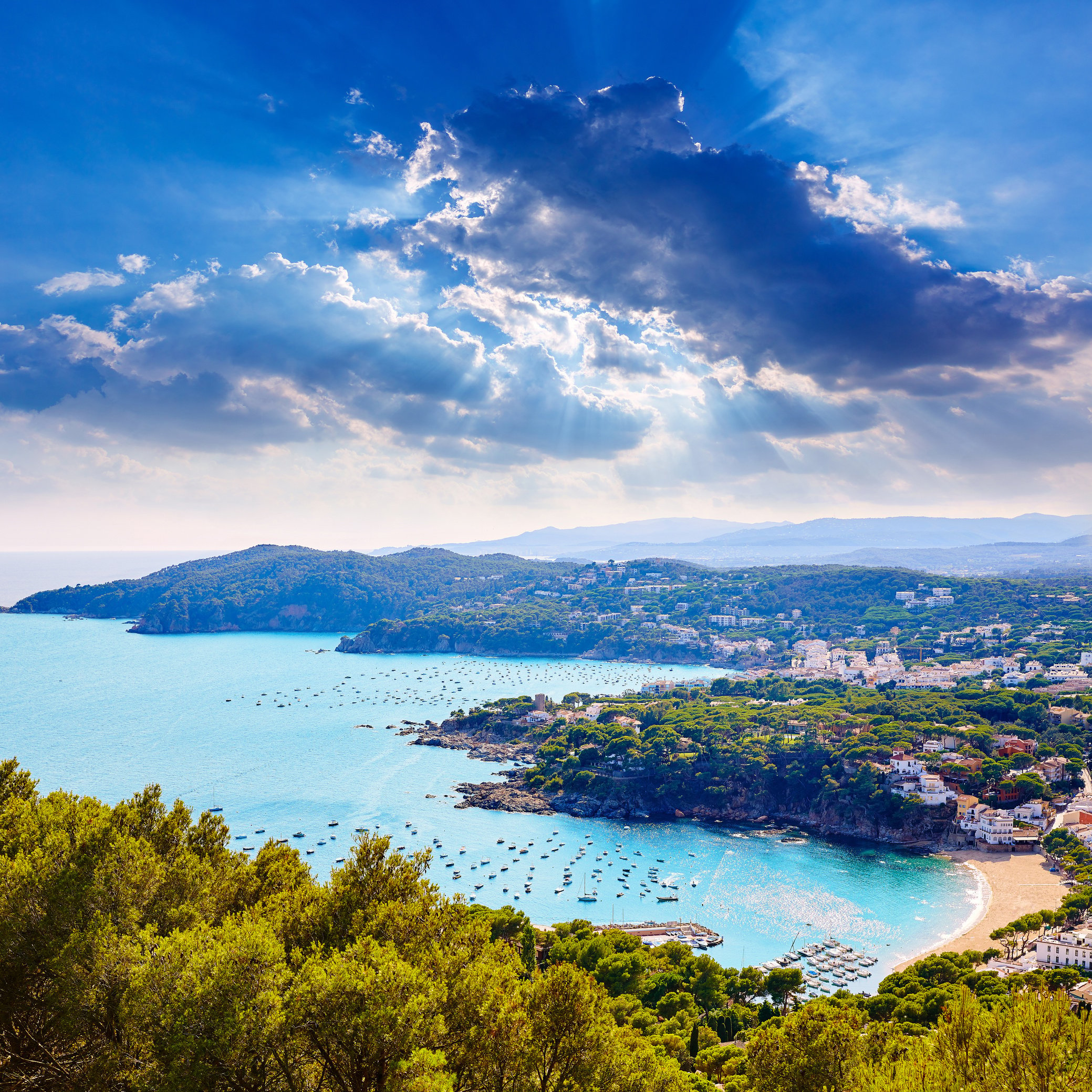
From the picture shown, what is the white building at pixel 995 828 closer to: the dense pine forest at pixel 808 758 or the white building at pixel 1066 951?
the dense pine forest at pixel 808 758

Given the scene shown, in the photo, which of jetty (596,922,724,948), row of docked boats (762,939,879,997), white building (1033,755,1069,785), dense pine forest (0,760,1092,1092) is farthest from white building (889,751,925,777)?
dense pine forest (0,760,1092,1092)

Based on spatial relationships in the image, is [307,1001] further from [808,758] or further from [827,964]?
[808,758]

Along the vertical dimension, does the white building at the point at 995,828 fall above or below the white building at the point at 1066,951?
below

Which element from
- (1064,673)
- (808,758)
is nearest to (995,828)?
(808,758)

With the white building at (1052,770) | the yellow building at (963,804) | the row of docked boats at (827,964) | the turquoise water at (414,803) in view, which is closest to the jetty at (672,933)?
the turquoise water at (414,803)

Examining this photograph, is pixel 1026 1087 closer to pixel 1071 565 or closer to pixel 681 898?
pixel 681 898

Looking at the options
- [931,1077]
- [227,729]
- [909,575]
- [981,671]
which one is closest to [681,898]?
[931,1077]

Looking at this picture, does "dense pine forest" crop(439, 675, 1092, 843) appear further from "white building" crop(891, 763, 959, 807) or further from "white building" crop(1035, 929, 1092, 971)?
"white building" crop(1035, 929, 1092, 971)
